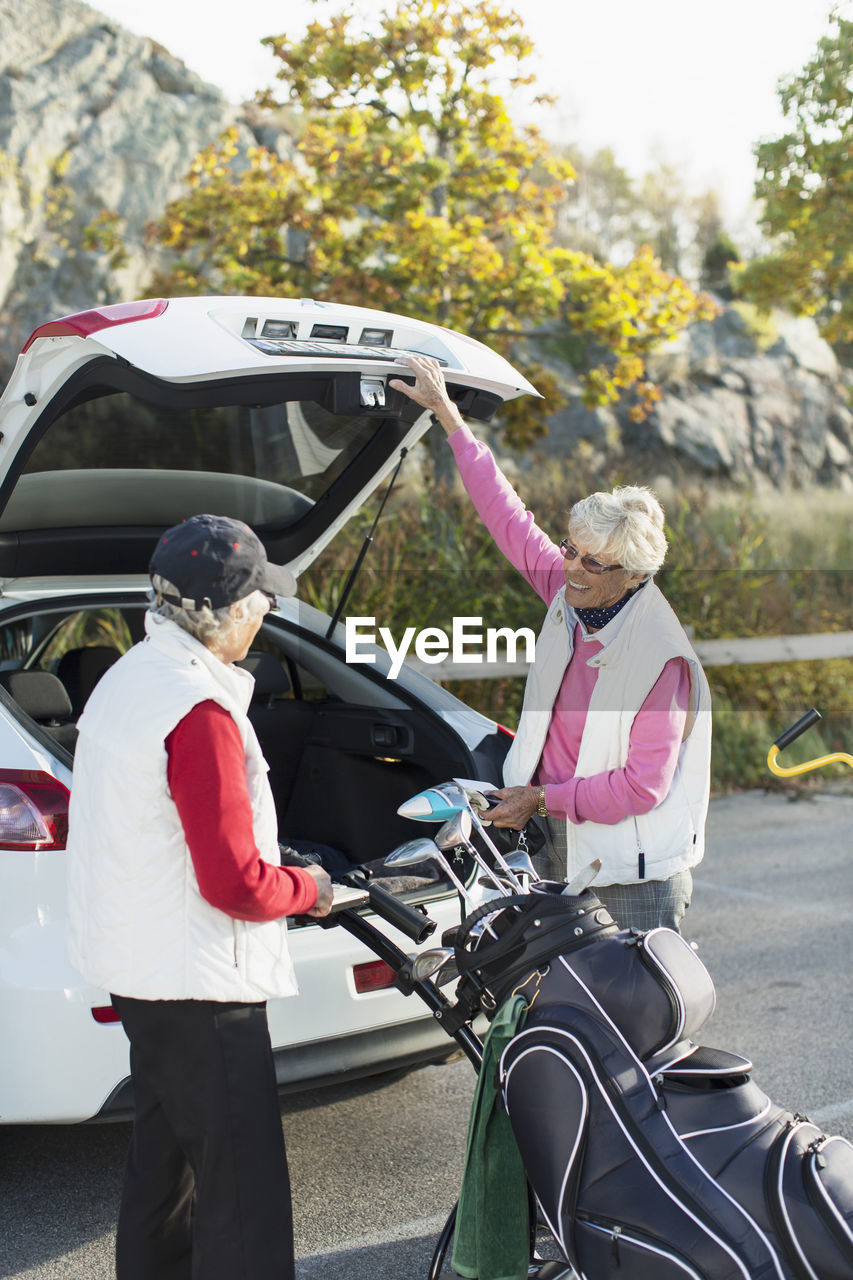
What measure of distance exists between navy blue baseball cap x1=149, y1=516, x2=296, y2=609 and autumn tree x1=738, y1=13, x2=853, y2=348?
44.9ft

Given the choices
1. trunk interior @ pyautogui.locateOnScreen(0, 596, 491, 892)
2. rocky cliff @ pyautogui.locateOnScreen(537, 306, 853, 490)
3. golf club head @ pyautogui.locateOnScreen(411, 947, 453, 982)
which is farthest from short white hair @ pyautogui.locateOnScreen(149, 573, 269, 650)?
rocky cliff @ pyautogui.locateOnScreen(537, 306, 853, 490)

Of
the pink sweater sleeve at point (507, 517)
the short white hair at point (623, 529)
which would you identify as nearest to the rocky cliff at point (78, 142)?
the pink sweater sleeve at point (507, 517)

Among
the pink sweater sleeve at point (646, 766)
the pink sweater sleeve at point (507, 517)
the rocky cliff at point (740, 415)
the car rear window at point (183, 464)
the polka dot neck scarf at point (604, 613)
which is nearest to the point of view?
the pink sweater sleeve at point (646, 766)

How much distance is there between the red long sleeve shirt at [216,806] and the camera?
1.98m

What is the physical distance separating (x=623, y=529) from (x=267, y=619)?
1.82 metres

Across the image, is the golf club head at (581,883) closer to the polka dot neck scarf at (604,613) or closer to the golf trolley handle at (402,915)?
the golf trolley handle at (402,915)

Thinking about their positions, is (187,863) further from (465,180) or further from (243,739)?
(465,180)

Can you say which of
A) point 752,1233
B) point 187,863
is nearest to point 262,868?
point 187,863

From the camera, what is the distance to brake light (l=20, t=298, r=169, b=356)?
8.78 ft

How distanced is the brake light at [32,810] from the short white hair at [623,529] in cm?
139

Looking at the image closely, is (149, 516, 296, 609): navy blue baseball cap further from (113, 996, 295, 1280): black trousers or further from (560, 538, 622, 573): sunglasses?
(560, 538, 622, 573): sunglasses

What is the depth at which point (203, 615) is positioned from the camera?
2074mm

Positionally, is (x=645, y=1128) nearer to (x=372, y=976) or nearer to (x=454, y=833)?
(x=454, y=833)

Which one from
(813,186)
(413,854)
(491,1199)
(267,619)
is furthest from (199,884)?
(813,186)
